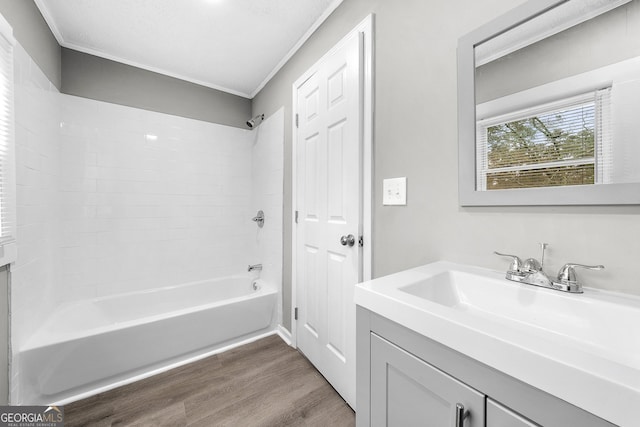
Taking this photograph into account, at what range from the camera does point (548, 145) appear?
798 mm

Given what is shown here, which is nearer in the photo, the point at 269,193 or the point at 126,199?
the point at 126,199

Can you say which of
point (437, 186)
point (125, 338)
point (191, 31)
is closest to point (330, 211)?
point (437, 186)

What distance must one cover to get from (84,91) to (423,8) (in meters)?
2.65

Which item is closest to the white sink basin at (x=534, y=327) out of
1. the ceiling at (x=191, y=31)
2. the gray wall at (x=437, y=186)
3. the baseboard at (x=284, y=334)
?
the gray wall at (x=437, y=186)

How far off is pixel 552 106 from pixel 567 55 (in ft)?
0.48

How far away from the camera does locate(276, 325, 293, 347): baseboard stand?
6.96 ft

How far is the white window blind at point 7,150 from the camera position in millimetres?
1236

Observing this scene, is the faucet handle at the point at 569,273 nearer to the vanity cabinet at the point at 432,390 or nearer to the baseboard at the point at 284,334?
the vanity cabinet at the point at 432,390

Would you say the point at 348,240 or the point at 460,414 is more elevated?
the point at 348,240

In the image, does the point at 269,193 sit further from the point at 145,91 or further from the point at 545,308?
the point at 545,308

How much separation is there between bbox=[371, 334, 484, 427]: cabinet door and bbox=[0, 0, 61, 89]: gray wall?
2340mm

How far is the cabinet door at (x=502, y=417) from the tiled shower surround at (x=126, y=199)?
195 centimetres

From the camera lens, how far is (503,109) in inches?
35.3

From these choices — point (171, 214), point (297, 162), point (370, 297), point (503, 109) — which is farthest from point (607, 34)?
point (171, 214)
